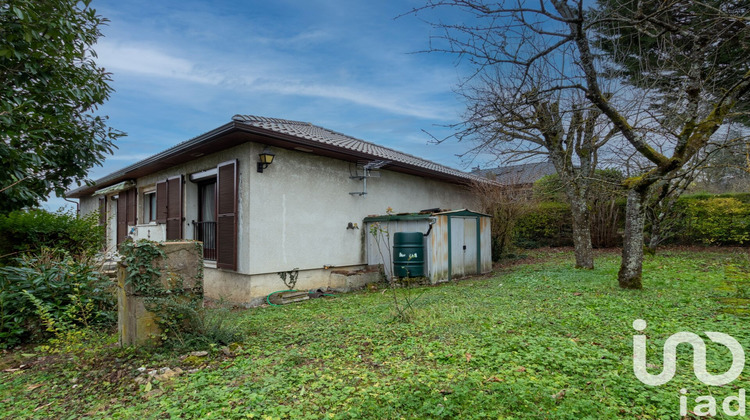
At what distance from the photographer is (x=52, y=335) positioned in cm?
449

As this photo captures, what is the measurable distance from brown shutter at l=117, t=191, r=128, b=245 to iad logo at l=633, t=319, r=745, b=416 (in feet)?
43.3

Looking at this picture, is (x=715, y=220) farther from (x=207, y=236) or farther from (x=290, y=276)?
(x=207, y=236)

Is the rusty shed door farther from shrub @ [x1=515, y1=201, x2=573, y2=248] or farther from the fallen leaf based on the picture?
the fallen leaf

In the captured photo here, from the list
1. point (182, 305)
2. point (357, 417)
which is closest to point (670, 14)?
point (357, 417)

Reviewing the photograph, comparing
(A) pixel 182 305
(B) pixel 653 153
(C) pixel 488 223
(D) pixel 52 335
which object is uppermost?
(B) pixel 653 153

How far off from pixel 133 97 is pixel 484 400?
8.19 metres

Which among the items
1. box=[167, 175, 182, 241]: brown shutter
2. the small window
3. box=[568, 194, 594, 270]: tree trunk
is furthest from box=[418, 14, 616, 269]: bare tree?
the small window

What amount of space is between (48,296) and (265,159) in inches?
142

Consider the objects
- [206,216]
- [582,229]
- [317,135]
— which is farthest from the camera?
[317,135]

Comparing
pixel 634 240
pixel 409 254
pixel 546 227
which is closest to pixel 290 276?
pixel 409 254

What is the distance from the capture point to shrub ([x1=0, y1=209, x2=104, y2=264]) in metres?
6.22

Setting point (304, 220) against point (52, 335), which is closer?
point (52, 335)

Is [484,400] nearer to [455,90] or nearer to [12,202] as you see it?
[455,90]

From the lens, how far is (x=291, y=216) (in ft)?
24.1
